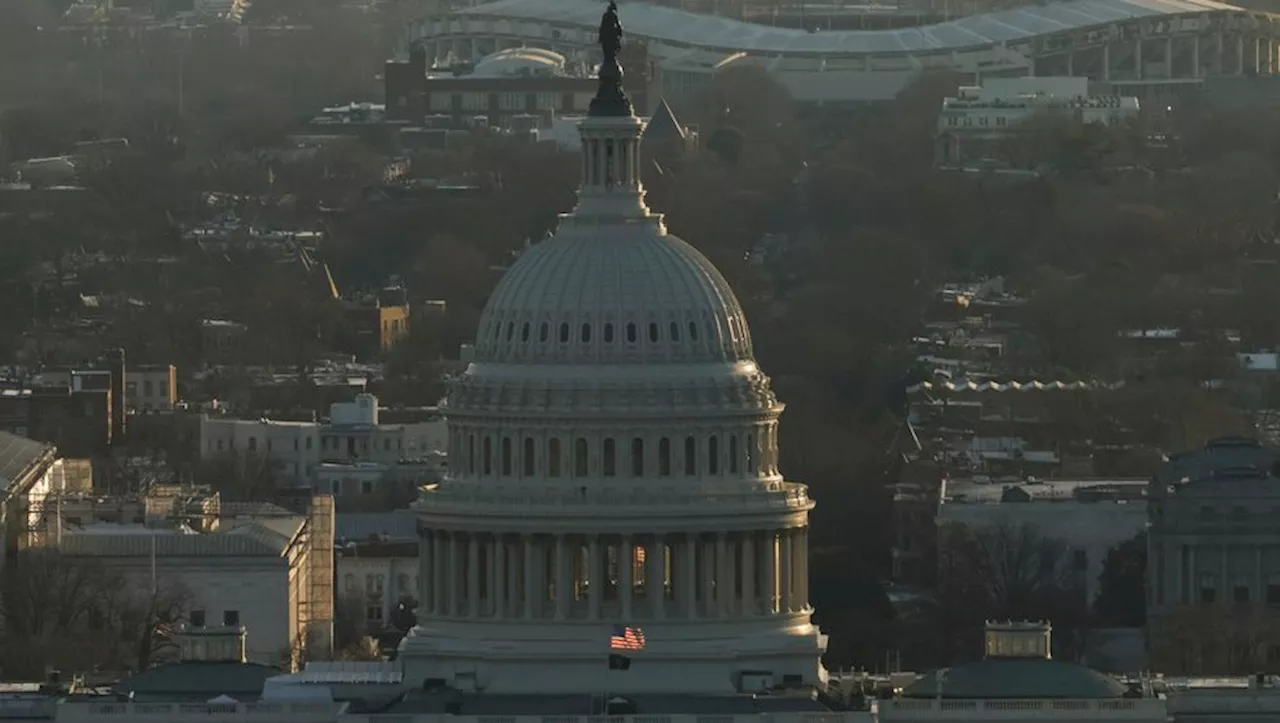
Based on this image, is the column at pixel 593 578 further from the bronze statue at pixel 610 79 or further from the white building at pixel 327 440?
the white building at pixel 327 440

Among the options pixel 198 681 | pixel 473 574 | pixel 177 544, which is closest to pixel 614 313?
pixel 473 574

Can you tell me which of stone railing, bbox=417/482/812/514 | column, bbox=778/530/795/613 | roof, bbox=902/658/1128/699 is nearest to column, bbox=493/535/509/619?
stone railing, bbox=417/482/812/514

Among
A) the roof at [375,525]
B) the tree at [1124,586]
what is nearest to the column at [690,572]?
the tree at [1124,586]

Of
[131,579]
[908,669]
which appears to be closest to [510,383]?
[908,669]

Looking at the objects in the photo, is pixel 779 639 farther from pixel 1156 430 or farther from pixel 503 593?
pixel 1156 430

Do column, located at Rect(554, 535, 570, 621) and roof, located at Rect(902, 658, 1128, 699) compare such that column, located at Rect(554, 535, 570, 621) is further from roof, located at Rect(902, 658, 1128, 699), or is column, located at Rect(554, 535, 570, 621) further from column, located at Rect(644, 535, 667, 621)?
roof, located at Rect(902, 658, 1128, 699)

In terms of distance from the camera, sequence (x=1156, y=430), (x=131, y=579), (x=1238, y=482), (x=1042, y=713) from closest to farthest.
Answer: (x=1042, y=713)
(x=131, y=579)
(x=1238, y=482)
(x=1156, y=430)

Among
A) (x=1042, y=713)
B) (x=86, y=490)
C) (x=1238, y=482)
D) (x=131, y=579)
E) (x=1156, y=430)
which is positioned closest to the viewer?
(x=1042, y=713)
